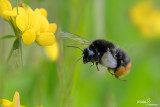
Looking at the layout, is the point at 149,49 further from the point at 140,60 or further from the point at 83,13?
the point at 83,13

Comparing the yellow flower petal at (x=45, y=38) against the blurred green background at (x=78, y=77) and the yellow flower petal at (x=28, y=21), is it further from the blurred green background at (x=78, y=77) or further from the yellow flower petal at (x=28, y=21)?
the blurred green background at (x=78, y=77)

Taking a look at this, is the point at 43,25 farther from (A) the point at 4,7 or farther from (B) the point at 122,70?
(B) the point at 122,70

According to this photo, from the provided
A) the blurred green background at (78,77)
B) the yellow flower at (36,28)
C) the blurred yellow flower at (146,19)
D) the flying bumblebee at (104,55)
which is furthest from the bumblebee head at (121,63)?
the blurred yellow flower at (146,19)

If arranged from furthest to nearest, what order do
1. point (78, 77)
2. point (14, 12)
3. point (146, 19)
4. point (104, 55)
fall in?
point (146, 19) < point (78, 77) < point (104, 55) < point (14, 12)

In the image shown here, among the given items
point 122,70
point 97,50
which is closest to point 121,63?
point 122,70

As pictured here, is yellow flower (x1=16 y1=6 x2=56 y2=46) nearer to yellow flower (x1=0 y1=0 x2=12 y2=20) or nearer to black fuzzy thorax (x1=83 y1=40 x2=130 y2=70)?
yellow flower (x1=0 y1=0 x2=12 y2=20)
